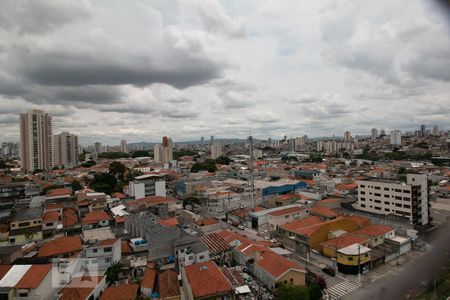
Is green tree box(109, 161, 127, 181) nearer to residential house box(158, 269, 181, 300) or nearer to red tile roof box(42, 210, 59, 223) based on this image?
red tile roof box(42, 210, 59, 223)

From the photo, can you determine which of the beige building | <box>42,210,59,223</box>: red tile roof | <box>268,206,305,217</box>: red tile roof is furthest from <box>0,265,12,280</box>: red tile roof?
the beige building

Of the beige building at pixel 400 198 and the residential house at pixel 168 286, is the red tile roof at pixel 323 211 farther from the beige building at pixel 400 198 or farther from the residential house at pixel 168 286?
the residential house at pixel 168 286

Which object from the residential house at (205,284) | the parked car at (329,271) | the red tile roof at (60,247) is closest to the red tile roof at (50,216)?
the red tile roof at (60,247)

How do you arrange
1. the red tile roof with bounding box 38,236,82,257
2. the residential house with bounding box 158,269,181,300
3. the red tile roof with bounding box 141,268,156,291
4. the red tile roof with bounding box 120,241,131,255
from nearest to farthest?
the residential house with bounding box 158,269,181,300 → the red tile roof with bounding box 141,268,156,291 → the red tile roof with bounding box 38,236,82,257 → the red tile roof with bounding box 120,241,131,255

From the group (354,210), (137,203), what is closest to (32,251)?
(137,203)

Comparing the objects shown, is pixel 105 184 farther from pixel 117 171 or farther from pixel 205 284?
pixel 205 284

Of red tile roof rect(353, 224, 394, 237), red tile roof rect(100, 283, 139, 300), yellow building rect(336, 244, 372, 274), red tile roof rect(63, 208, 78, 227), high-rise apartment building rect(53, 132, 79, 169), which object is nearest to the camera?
red tile roof rect(100, 283, 139, 300)

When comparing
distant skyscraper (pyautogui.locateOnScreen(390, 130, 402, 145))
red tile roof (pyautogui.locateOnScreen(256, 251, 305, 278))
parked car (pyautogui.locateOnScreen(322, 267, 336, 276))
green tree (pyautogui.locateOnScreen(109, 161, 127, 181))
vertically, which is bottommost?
parked car (pyautogui.locateOnScreen(322, 267, 336, 276))

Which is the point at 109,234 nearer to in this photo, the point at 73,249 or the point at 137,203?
the point at 73,249
